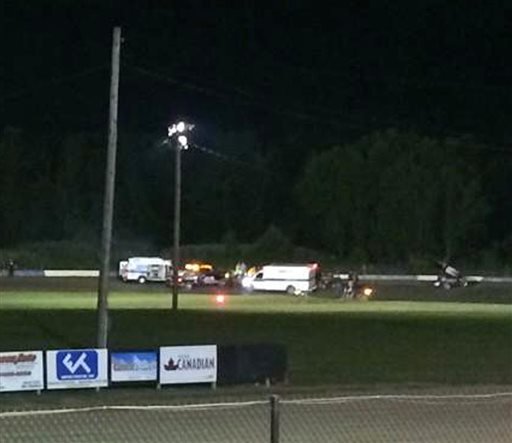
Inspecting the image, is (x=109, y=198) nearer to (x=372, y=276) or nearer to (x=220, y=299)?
(x=220, y=299)

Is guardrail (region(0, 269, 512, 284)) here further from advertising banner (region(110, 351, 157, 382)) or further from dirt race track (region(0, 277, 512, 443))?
dirt race track (region(0, 277, 512, 443))

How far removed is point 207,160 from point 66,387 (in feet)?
429

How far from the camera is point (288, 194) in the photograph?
5802 inches

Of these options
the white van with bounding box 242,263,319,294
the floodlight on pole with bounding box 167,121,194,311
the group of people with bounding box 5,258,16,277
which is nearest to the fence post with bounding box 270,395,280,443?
the floodlight on pole with bounding box 167,121,194,311

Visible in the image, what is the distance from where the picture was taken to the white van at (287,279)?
90.3m

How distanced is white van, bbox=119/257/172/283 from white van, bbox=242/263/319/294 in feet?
32.6

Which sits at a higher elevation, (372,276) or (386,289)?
(372,276)

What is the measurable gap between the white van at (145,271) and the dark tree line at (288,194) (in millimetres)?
29587

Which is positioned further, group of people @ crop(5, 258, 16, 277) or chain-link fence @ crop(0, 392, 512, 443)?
group of people @ crop(5, 258, 16, 277)

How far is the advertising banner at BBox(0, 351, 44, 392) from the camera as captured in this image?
89.5 ft

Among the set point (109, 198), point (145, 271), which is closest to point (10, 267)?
point (145, 271)

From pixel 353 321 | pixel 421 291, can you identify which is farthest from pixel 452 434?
pixel 421 291

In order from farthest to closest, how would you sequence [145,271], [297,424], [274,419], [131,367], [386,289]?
1. [145,271]
2. [386,289]
3. [131,367]
4. [297,424]
5. [274,419]

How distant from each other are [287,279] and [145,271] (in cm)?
1427
